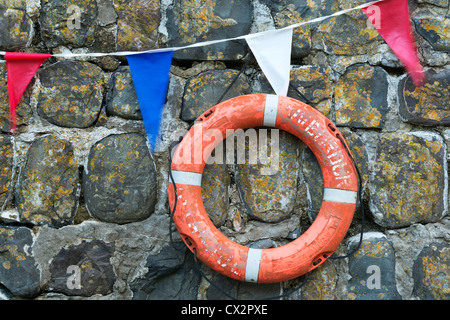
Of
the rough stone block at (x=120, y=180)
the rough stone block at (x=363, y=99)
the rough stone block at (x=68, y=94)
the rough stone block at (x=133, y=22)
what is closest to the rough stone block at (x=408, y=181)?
the rough stone block at (x=363, y=99)

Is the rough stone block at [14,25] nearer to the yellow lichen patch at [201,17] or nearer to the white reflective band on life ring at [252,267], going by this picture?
the yellow lichen patch at [201,17]

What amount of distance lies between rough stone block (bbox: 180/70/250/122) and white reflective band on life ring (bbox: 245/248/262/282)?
60 cm

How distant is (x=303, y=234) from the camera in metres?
1.49

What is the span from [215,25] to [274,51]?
0.27m

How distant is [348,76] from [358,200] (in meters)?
0.51

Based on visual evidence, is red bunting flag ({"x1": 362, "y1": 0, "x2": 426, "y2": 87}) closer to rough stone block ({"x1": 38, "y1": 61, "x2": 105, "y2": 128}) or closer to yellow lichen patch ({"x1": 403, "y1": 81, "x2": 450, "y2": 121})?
yellow lichen patch ({"x1": 403, "y1": 81, "x2": 450, "y2": 121})

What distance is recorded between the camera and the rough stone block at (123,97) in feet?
5.24

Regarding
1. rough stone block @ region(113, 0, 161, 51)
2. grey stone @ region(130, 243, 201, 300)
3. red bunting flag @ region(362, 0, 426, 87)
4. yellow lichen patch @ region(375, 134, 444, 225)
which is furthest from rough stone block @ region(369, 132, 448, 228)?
rough stone block @ region(113, 0, 161, 51)

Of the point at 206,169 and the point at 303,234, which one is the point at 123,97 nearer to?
the point at 206,169

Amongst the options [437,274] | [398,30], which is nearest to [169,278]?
[437,274]

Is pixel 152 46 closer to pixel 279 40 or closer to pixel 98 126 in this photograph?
pixel 98 126

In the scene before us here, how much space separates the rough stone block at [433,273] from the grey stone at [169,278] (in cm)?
88

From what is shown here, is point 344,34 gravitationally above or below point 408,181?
above

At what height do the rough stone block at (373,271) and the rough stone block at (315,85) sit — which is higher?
the rough stone block at (315,85)
